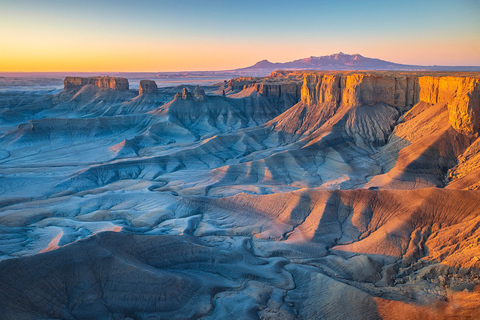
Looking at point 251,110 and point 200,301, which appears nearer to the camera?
point 200,301

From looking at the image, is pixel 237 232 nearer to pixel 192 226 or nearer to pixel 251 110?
pixel 192 226

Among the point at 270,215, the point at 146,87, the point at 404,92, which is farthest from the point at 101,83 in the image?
the point at 270,215

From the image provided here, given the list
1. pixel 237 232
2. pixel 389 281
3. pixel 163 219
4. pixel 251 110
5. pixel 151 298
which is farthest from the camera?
pixel 251 110

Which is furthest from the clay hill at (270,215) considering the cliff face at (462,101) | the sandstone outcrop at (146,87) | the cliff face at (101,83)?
the cliff face at (101,83)

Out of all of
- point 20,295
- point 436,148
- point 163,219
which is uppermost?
point 436,148

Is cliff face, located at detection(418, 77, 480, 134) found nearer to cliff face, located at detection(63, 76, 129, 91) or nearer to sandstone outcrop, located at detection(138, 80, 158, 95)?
sandstone outcrop, located at detection(138, 80, 158, 95)

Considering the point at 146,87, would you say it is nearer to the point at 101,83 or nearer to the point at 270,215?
the point at 101,83

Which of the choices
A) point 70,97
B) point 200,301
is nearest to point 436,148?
point 200,301
